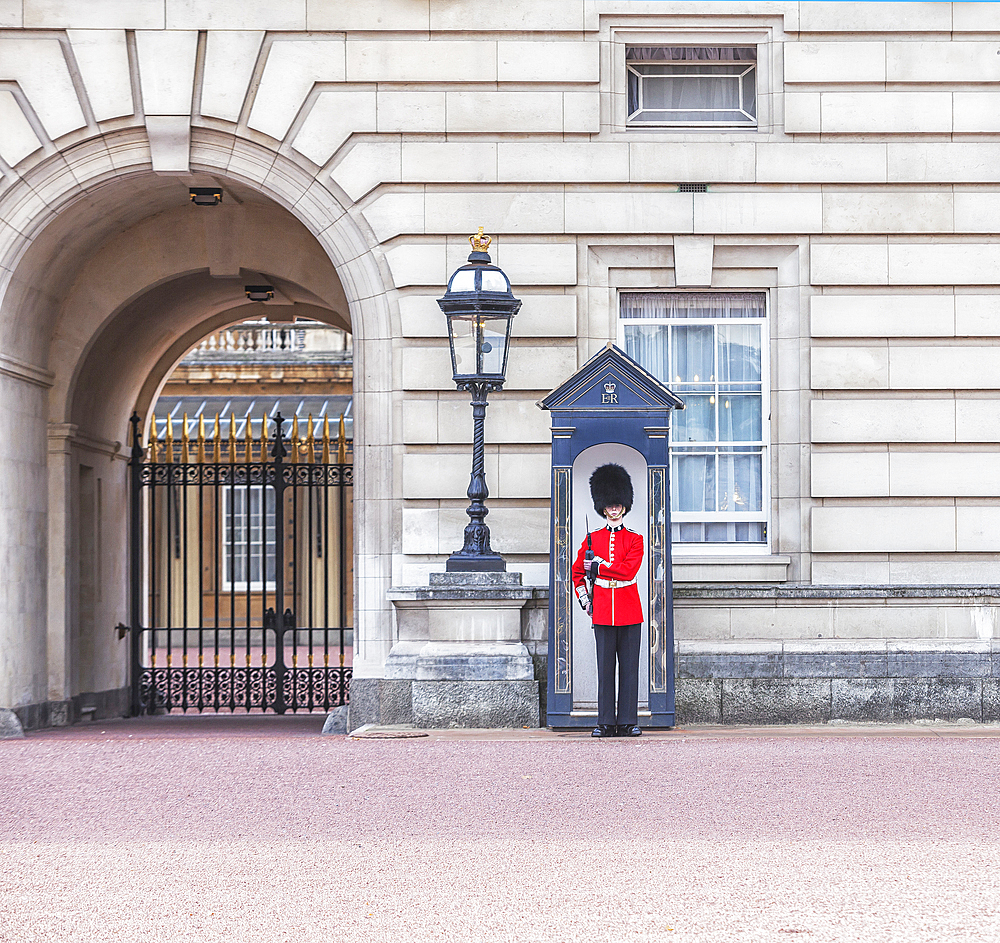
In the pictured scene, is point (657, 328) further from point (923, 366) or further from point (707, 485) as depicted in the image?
point (923, 366)

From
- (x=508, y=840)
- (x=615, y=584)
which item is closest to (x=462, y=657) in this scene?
(x=615, y=584)

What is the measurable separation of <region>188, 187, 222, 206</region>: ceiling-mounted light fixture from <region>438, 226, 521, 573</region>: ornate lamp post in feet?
8.25

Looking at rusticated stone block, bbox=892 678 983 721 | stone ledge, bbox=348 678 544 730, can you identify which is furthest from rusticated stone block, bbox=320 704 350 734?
rusticated stone block, bbox=892 678 983 721

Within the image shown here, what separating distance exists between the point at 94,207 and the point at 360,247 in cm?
219

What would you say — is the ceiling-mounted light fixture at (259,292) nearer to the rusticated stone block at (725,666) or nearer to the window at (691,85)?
the window at (691,85)

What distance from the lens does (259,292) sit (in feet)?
43.5

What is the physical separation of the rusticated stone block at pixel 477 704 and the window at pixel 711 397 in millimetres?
1883

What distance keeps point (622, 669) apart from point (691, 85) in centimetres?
444

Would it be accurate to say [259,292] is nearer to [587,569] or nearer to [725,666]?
[587,569]

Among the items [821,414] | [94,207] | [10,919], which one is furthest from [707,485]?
[10,919]

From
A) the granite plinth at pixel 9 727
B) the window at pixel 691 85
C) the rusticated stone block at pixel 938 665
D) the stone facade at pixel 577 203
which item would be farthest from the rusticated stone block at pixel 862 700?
the granite plinth at pixel 9 727

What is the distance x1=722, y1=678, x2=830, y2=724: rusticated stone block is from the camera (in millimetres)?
9891

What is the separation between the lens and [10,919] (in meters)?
5.00

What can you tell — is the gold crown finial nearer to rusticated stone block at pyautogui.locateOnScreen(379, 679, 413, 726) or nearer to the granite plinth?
rusticated stone block at pyautogui.locateOnScreen(379, 679, 413, 726)
